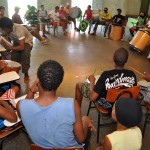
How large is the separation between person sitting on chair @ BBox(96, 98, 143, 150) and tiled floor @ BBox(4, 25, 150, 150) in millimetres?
1132

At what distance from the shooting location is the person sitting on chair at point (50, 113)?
53.9 inches

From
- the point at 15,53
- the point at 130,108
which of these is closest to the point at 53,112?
the point at 130,108

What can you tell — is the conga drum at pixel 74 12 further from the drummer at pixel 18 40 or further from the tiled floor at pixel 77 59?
the drummer at pixel 18 40

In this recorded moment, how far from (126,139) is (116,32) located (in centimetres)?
667

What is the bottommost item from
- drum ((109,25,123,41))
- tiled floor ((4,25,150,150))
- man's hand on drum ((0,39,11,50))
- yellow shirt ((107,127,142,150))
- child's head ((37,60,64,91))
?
tiled floor ((4,25,150,150))

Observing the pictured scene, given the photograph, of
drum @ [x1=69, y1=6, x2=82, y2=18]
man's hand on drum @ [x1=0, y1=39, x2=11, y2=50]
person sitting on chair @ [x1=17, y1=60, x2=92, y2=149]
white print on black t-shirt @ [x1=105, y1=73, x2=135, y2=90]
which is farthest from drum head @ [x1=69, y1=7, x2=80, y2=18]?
person sitting on chair @ [x1=17, y1=60, x2=92, y2=149]

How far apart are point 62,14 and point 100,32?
1.80 m

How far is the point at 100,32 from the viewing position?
363 inches

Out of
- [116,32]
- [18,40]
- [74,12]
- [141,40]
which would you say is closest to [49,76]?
[18,40]

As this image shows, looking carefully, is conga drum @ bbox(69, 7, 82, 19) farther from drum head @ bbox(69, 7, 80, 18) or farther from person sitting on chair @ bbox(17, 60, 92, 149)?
person sitting on chair @ bbox(17, 60, 92, 149)

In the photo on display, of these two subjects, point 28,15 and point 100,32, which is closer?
point 28,15

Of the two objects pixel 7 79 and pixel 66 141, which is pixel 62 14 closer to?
pixel 7 79

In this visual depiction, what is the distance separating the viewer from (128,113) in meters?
1.43

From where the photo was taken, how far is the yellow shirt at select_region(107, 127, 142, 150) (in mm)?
1430
